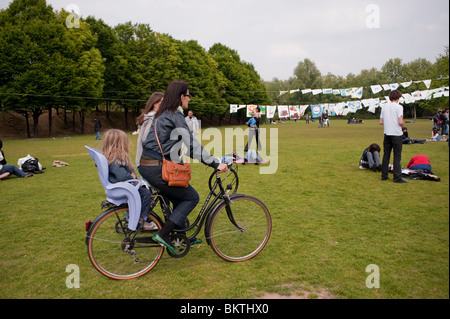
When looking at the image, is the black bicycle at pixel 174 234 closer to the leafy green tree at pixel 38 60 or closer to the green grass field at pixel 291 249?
the green grass field at pixel 291 249

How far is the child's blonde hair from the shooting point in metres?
4.19

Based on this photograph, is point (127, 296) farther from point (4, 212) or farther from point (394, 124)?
point (394, 124)

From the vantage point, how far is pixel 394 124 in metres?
8.27

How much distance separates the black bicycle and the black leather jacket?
1.55ft

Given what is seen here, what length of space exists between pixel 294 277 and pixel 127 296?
6.29 feet

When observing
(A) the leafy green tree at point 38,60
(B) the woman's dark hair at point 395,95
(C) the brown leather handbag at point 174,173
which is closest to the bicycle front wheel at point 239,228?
(C) the brown leather handbag at point 174,173

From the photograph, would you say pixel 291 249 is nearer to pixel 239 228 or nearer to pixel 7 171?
pixel 239 228

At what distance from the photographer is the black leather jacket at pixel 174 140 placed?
12.0 ft

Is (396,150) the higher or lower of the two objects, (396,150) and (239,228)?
the higher

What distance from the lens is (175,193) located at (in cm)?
384

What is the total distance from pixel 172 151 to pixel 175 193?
53 centimetres

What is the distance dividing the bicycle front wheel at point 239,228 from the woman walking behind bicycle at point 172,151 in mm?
450

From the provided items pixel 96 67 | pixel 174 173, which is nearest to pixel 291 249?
pixel 174 173

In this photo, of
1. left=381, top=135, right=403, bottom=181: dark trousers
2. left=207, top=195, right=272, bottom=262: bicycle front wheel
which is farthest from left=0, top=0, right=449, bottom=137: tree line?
left=207, top=195, right=272, bottom=262: bicycle front wheel
